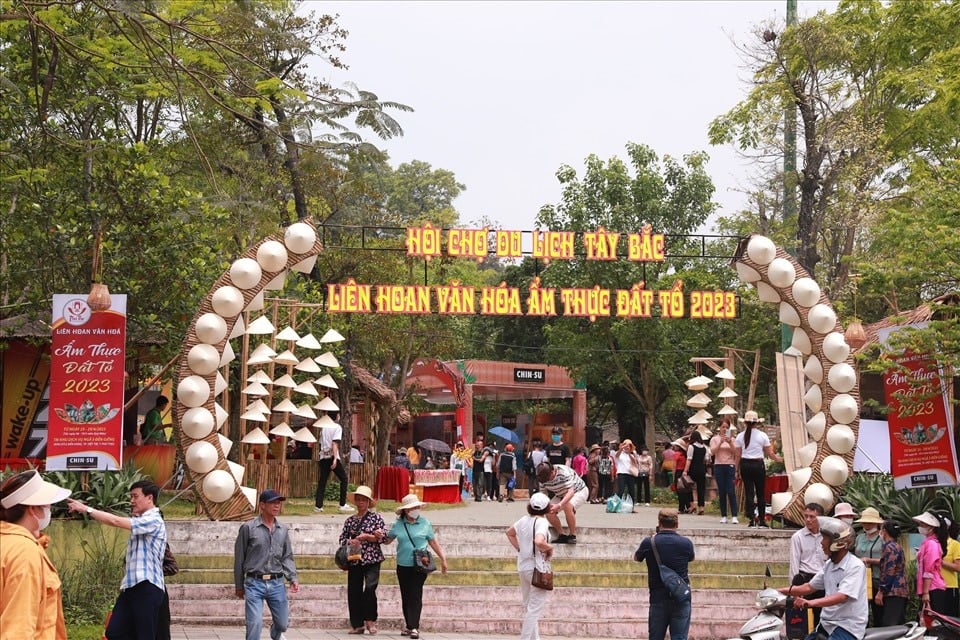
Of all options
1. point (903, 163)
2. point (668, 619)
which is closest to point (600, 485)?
point (903, 163)

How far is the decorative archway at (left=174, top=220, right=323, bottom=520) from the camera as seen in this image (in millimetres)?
16609

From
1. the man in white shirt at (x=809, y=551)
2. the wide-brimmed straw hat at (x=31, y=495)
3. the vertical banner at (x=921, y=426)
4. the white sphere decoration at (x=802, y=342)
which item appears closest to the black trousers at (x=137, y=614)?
the wide-brimmed straw hat at (x=31, y=495)

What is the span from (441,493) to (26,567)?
23.2 metres

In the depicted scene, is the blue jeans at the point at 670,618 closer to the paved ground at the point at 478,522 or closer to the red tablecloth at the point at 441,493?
the paved ground at the point at 478,522

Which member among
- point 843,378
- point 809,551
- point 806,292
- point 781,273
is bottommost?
point 809,551

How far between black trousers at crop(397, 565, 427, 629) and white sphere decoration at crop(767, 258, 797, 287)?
833 cm

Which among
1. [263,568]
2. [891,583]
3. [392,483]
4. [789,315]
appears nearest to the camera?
[263,568]

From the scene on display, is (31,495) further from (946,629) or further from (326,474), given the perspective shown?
(326,474)

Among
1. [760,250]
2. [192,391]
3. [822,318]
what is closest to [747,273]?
[760,250]

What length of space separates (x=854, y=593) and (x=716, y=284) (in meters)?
28.6

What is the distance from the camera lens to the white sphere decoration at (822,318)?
18.3m

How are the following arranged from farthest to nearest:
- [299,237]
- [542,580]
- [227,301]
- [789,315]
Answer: [789,315], [299,237], [227,301], [542,580]

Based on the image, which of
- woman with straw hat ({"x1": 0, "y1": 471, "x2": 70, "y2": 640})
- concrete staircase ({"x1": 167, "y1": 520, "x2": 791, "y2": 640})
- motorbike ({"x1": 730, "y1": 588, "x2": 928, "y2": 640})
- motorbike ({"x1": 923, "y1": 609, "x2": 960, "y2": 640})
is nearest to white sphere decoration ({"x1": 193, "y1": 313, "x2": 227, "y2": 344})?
concrete staircase ({"x1": 167, "y1": 520, "x2": 791, "y2": 640})

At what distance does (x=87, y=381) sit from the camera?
15.0 metres
